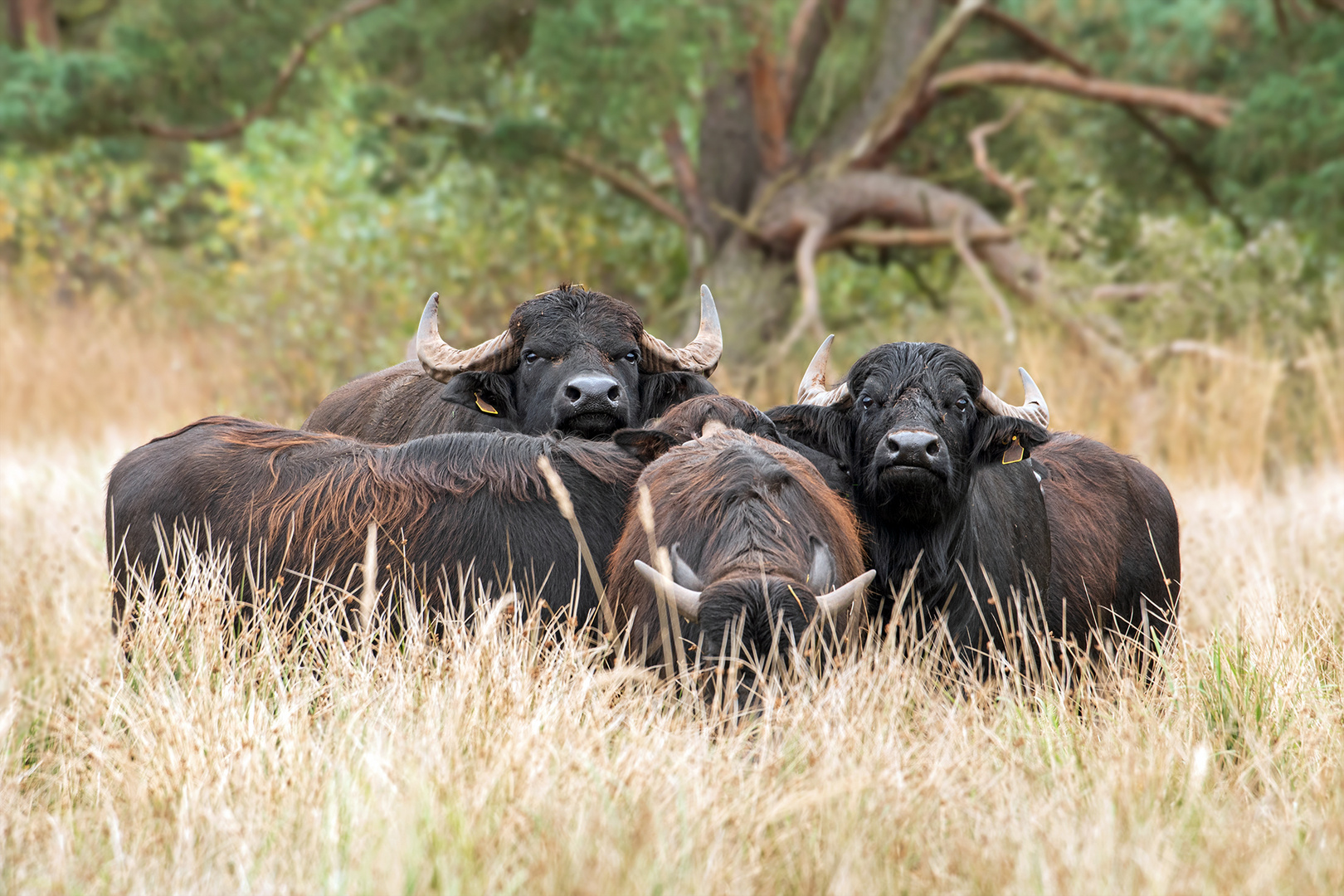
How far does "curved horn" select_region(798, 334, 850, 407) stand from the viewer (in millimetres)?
5477

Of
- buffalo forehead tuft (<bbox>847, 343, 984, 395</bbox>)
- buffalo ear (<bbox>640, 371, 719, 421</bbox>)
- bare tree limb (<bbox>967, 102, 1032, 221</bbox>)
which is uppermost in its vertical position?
bare tree limb (<bbox>967, 102, 1032, 221</bbox>)

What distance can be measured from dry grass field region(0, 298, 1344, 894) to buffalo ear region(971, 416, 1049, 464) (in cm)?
89

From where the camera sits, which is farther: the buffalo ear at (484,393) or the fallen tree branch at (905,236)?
the fallen tree branch at (905,236)

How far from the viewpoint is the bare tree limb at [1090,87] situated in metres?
13.8

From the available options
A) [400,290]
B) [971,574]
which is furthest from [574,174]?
[971,574]

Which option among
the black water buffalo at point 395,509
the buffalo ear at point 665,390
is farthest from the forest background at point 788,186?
the black water buffalo at point 395,509

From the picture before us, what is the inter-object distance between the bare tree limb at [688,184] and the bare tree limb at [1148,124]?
12.1ft

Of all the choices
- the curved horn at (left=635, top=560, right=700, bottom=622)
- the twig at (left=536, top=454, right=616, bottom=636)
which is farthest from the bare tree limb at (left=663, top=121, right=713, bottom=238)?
the curved horn at (left=635, top=560, right=700, bottom=622)

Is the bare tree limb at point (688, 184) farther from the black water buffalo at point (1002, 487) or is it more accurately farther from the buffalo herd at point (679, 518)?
the buffalo herd at point (679, 518)

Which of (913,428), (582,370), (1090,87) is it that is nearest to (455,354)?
(582,370)

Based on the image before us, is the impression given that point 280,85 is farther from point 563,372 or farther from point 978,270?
point 563,372

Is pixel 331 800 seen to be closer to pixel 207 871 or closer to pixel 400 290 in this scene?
pixel 207 871

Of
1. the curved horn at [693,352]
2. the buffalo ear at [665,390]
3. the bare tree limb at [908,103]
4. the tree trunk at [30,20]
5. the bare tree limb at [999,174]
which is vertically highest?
the tree trunk at [30,20]

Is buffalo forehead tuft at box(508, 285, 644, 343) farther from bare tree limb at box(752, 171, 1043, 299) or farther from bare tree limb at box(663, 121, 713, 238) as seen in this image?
bare tree limb at box(663, 121, 713, 238)
